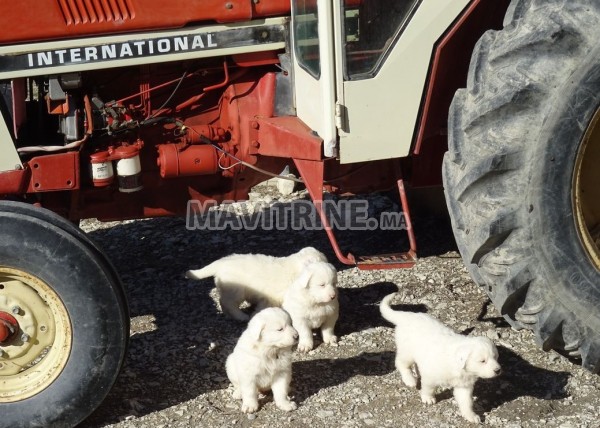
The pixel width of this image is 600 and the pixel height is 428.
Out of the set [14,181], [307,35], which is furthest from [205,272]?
[307,35]

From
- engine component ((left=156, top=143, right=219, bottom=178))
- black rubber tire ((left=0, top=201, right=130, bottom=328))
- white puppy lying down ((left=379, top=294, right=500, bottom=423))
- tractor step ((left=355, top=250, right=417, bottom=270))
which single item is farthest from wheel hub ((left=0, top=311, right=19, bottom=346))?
white puppy lying down ((left=379, top=294, right=500, bottom=423))

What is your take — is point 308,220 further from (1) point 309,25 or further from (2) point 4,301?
(2) point 4,301

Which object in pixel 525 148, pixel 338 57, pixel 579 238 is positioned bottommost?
pixel 579 238

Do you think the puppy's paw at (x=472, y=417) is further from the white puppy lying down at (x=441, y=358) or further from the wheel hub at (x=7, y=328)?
the wheel hub at (x=7, y=328)

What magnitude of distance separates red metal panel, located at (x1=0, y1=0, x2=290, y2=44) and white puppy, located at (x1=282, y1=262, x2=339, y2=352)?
119 centimetres

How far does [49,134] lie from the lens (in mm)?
4645

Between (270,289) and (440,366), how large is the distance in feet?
3.80

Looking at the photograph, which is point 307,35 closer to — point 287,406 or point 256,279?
point 256,279

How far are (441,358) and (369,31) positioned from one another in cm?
136

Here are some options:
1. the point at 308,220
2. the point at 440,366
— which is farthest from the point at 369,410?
the point at 308,220

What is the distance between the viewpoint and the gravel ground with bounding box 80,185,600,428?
4191 millimetres

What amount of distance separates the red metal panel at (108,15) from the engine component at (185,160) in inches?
22.8

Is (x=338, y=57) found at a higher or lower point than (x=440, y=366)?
higher

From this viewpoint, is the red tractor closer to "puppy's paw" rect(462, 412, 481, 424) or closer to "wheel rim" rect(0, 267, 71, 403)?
"wheel rim" rect(0, 267, 71, 403)
